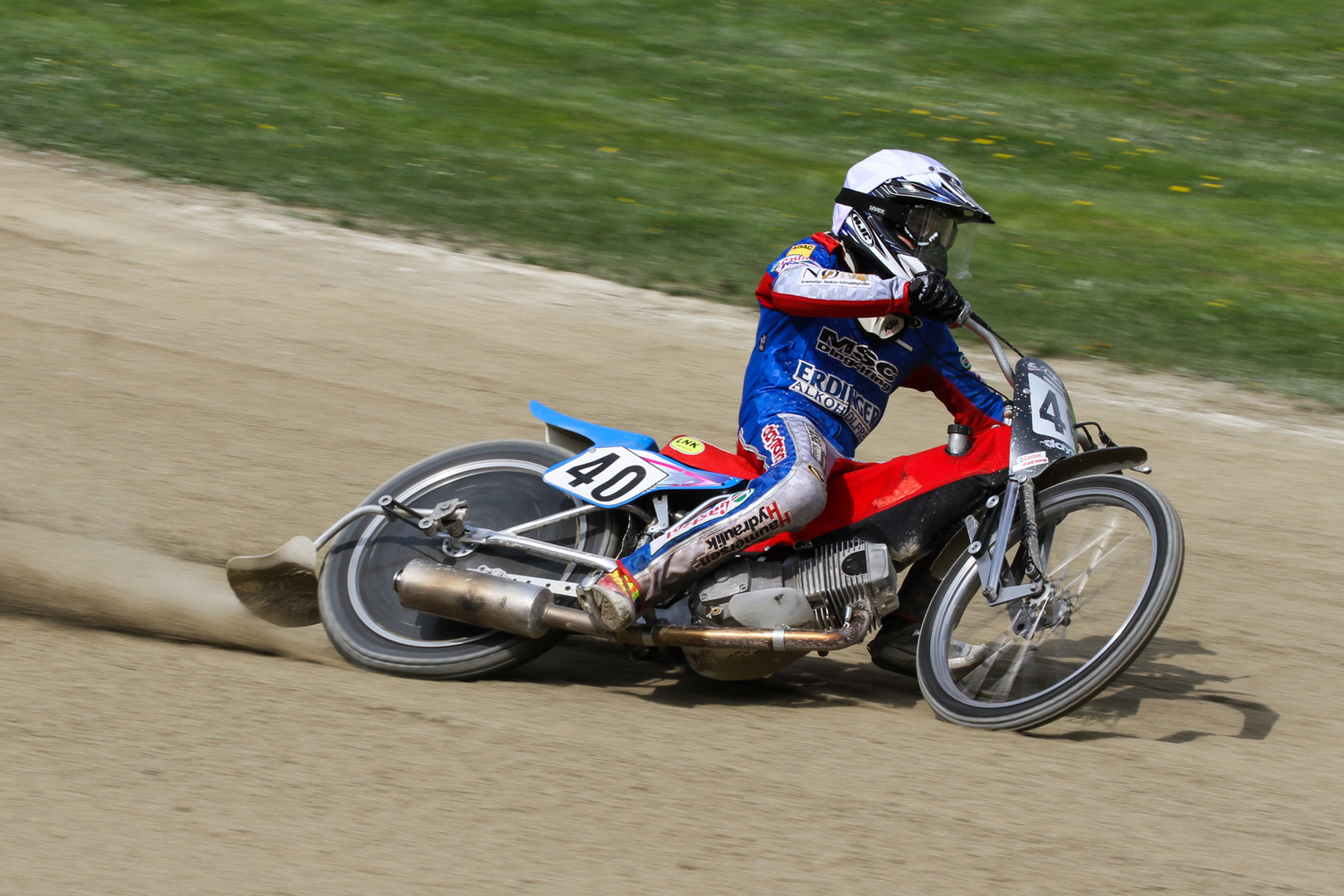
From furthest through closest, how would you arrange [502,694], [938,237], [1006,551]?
[938,237] < [502,694] < [1006,551]

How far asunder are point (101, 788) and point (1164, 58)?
19376mm

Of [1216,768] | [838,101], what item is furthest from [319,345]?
[838,101]

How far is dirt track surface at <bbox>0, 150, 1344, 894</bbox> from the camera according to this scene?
3.68 m

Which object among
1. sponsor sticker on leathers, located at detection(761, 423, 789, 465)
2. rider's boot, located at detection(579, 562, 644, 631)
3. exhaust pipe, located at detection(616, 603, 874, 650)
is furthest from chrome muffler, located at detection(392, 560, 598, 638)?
sponsor sticker on leathers, located at detection(761, 423, 789, 465)

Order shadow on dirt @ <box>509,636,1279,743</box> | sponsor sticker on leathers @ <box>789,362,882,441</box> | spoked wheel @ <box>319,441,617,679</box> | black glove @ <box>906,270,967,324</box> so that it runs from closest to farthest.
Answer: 1. black glove @ <box>906,270,967,324</box>
2. shadow on dirt @ <box>509,636,1279,743</box>
3. sponsor sticker on leathers @ <box>789,362,882,441</box>
4. spoked wheel @ <box>319,441,617,679</box>

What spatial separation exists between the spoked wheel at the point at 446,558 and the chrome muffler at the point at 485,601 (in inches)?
5.8

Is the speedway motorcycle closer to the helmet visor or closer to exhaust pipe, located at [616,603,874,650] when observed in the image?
exhaust pipe, located at [616,603,874,650]

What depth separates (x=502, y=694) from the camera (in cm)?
507

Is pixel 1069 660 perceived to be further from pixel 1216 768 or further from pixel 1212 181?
pixel 1212 181

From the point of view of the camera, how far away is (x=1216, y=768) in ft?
14.8

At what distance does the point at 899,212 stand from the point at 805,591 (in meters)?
1.48

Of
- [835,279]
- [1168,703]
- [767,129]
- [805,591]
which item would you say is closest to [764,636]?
[805,591]

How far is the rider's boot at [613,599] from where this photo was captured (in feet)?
16.2

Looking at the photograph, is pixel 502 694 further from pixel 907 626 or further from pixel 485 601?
pixel 907 626
